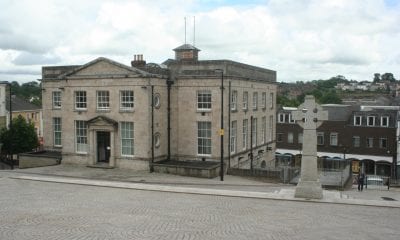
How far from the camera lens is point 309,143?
19281mm

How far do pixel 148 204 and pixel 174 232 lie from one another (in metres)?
5.29

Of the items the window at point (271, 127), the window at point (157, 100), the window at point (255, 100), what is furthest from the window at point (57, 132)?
the window at point (271, 127)

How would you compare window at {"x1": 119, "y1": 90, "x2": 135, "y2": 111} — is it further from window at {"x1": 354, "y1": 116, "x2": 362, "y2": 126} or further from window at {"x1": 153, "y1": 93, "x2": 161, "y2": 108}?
window at {"x1": 354, "y1": 116, "x2": 362, "y2": 126}

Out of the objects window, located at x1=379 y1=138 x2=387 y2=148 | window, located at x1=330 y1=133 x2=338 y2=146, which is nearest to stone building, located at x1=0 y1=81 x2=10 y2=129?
window, located at x1=330 y1=133 x2=338 y2=146

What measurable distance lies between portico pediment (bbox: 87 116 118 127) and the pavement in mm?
3128

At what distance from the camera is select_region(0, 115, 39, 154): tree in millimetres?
46438

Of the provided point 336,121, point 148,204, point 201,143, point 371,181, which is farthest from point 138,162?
point 336,121

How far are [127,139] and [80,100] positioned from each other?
494 cm

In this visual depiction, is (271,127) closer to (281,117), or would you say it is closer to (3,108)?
(281,117)

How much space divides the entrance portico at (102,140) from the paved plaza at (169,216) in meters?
8.79

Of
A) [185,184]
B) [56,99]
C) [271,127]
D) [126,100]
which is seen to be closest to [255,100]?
[271,127]

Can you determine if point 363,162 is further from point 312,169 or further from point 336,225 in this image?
point 336,225

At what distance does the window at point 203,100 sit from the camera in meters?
32.5

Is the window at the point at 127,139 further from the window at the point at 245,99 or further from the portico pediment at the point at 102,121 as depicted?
the window at the point at 245,99
